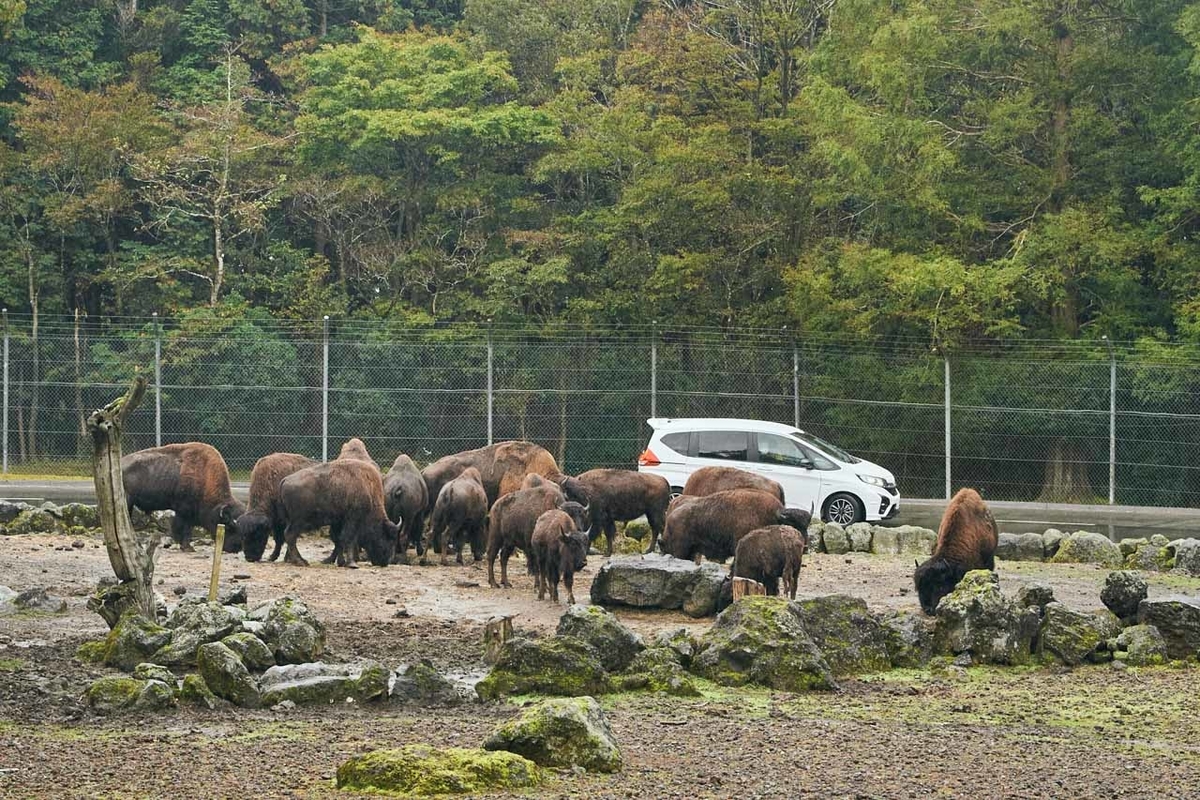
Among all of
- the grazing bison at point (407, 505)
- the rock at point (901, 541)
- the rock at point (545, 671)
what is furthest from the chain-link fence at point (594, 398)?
the rock at point (545, 671)

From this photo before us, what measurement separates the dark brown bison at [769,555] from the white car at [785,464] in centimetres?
990

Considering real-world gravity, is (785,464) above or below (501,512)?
above

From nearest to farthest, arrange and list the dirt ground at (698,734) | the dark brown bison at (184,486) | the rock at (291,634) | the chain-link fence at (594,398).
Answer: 1. the dirt ground at (698,734)
2. the rock at (291,634)
3. the dark brown bison at (184,486)
4. the chain-link fence at (594,398)

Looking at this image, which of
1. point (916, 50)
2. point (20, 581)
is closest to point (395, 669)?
point (20, 581)

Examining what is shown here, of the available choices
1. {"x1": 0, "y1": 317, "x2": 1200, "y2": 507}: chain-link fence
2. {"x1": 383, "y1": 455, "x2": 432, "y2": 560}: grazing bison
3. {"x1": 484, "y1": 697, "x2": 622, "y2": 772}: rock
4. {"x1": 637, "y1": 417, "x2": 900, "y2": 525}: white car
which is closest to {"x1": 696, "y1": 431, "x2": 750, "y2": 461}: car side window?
{"x1": 637, "y1": 417, "x2": 900, "y2": 525}: white car

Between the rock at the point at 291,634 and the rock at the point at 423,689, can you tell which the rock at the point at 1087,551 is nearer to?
the rock at the point at 291,634

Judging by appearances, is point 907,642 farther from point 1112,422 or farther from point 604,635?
point 1112,422

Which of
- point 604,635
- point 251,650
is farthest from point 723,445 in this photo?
point 251,650

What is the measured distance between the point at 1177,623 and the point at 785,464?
12094 millimetres

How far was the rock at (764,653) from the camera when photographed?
12625 millimetres

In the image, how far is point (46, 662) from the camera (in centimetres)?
1305

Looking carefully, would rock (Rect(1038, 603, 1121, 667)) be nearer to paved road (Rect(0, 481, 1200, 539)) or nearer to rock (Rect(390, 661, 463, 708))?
rock (Rect(390, 661, 463, 708))

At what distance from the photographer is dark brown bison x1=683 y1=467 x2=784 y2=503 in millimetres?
20702

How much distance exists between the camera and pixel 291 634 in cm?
1307
